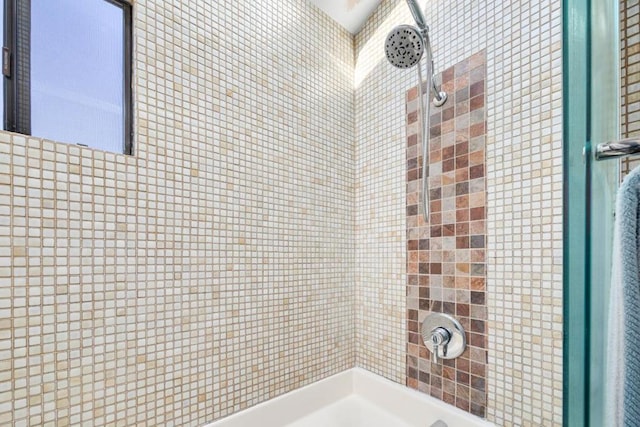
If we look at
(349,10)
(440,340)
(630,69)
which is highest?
(349,10)

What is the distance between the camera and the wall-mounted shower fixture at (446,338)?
1.11 meters

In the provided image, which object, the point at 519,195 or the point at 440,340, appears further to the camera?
the point at 440,340

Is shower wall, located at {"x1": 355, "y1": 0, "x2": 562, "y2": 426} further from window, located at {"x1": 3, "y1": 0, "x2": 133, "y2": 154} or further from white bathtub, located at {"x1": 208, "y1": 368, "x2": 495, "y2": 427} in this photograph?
window, located at {"x1": 3, "y1": 0, "x2": 133, "y2": 154}

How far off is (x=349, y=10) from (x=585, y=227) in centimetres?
141

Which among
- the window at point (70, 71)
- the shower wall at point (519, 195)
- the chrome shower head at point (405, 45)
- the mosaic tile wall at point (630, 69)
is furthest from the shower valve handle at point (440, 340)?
the window at point (70, 71)

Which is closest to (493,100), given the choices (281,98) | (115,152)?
(281,98)

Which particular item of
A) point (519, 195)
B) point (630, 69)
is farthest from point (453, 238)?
point (630, 69)

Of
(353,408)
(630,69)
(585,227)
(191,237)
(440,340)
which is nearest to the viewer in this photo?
(585,227)

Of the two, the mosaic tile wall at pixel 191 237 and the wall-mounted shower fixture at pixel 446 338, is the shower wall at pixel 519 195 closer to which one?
the wall-mounted shower fixture at pixel 446 338

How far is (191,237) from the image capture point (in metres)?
1.02

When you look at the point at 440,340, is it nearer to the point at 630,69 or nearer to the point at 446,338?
the point at 446,338

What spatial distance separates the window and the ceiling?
0.84 meters

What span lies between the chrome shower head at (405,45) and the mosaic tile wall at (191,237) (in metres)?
0.42

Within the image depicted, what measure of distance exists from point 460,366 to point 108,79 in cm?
145
